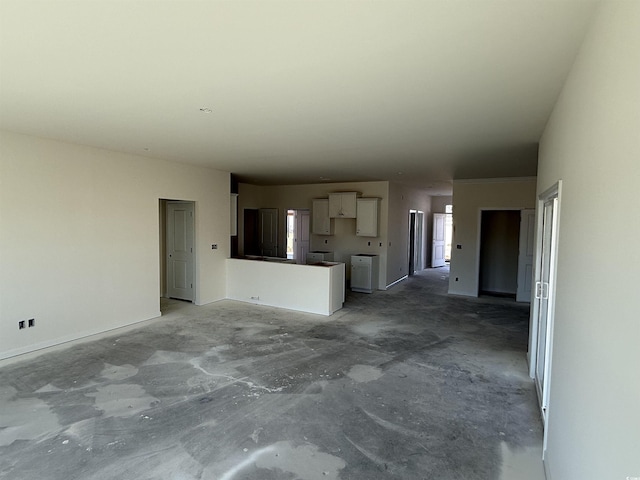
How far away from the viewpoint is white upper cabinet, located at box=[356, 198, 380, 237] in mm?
8383

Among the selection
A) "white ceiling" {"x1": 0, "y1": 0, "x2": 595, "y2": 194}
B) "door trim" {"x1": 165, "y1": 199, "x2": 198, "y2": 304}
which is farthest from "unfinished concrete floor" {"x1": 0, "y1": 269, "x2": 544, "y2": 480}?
"white ceiling" {"x1": 0, "y1": 0, "x2": 595, "y2": 194}

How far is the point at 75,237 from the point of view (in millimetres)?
4836

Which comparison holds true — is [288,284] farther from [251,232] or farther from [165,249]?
[251,232]

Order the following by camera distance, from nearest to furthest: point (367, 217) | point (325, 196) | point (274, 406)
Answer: point (274, 406) → point (367, 217) → point (325, 196)

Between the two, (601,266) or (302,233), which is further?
(302,233)

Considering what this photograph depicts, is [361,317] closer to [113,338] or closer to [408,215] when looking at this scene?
[113,338]

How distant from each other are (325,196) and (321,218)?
2.00 feet

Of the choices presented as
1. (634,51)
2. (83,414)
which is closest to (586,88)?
(634,51)

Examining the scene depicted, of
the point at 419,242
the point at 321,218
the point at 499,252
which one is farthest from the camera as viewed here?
the point at 419,242

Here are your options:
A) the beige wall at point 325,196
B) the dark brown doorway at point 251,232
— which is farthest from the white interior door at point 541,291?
the dark brown doorway at point 251,232

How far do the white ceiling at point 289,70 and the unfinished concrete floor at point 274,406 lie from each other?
2.62 metres

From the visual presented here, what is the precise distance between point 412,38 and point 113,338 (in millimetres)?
5102

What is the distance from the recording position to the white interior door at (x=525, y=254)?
727 cm

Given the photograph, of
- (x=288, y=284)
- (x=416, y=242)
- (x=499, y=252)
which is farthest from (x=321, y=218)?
(x=499, y=252)
